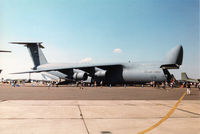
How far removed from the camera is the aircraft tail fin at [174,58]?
96.3 feet

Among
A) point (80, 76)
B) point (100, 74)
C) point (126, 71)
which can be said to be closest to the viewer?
point (126, 71)

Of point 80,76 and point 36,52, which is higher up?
point 36,52

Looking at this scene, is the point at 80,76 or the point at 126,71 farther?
the point at 80,76

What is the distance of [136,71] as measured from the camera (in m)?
31.1

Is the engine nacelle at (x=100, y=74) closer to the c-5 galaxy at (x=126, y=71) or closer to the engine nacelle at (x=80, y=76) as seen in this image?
the c-5 galaxy at (x=126, y=71)

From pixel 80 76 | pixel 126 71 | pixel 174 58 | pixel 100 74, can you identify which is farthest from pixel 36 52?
pixel 174 58

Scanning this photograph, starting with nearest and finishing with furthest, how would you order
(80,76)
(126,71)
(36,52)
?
(126,71)
(80,76)
(36,52)

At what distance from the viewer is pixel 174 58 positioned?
2938 centimetres

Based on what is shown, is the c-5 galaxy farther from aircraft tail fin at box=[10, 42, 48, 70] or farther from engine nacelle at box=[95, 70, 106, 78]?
aircraft tail fin at box=[10, 42, 48, 70]

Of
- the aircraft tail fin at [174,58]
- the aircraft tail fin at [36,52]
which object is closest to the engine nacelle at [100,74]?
the aircraft tail fin at [174,58]

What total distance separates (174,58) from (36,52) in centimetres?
2748

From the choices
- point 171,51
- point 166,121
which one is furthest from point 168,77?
point 166,121

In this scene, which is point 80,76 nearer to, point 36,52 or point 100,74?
point 100,74

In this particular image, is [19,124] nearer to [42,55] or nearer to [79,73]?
[79,73]
